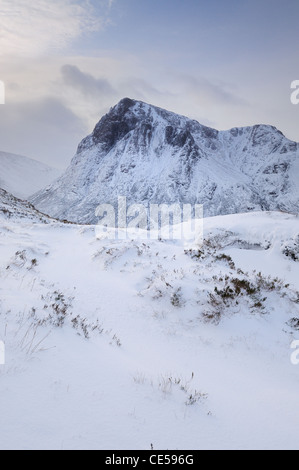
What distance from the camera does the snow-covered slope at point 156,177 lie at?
161 m

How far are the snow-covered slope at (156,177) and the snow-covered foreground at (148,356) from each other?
146 metres

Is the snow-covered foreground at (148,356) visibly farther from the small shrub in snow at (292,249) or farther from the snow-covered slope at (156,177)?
the snow-covered slope at (156,177)

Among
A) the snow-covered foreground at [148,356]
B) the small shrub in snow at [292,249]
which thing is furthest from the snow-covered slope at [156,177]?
the snow-covered foreground at [148,356]

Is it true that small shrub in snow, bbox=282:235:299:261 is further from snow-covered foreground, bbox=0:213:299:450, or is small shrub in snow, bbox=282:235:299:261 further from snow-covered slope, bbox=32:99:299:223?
snow-covered slope, bbox=32:99:299:223

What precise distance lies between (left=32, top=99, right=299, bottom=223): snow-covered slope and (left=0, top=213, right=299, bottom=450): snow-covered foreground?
146m

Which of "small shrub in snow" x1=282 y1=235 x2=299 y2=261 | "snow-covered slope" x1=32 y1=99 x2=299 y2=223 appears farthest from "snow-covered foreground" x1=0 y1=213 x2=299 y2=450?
"snow-covered slope" x1=32 y1=99 x2=299 y2=223

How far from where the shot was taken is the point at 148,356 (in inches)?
213

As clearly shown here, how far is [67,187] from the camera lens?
178 meters

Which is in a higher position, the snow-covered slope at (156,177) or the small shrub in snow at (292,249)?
the snow-covered slope at (156,177)

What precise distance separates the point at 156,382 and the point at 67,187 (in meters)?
188

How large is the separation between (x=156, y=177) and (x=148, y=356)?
556ft

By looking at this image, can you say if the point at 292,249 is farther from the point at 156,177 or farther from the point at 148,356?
the point at 156,177

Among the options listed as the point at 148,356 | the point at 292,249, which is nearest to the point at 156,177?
the point at 292,249

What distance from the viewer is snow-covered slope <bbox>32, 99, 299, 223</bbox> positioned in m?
161
